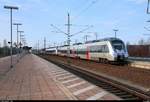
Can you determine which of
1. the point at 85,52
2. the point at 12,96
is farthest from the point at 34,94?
the point at 85,52

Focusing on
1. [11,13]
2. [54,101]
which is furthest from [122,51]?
[54,101]

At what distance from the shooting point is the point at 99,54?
50.4 metres

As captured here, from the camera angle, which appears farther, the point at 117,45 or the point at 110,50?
the point at 117,45

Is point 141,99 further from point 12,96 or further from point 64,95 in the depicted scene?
point 12,96

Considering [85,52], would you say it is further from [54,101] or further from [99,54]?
[54,101]

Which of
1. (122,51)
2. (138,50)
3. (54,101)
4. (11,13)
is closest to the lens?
(54,101)

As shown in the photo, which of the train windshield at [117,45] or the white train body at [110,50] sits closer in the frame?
the white train body at [110,50]

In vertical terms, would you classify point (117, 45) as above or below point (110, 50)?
above

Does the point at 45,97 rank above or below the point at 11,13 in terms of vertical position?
below

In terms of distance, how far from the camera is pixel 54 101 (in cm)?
1300

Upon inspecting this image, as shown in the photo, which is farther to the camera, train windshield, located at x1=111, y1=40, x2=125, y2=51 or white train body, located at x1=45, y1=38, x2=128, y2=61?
train windshield, located at x1=111, y1=40, x2=125, y2=51

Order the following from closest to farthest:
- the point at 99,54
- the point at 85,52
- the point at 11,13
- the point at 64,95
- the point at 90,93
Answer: the point at 64,95, the point at 90,93, the point at 11,13, the point at 99,54, the point at 85,52

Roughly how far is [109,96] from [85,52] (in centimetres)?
4929

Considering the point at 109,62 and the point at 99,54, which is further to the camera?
the point at 99,54
